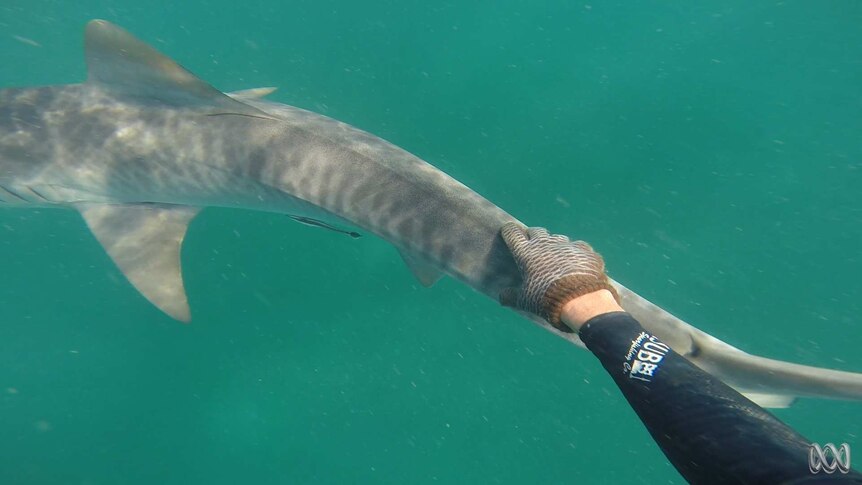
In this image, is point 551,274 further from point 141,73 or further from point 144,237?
point 144,237

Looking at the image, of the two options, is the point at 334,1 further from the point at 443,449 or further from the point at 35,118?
the point at 443,449

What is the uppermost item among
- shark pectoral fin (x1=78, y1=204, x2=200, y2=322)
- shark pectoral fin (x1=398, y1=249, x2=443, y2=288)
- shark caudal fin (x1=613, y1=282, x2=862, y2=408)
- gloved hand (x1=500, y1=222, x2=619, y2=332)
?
gloved hand (x1=500, y1=222, x2=619, y2=332)

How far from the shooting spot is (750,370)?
323 cm

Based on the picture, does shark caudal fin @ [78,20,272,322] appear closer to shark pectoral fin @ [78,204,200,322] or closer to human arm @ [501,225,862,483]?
shark pectoral fin @ [78,204,200,322]

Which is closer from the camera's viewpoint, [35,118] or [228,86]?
[35,118]

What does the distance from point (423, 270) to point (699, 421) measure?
253 cm

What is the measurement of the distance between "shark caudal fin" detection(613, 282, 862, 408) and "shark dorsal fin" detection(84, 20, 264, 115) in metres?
3.61

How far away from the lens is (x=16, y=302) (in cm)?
892

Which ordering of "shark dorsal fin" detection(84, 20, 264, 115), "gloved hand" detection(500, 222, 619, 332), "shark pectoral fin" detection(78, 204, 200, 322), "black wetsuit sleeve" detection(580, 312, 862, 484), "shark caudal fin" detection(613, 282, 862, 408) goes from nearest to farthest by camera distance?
"black wetsuit sleeve" detection(580, 312, 862, 484) → "gloved hand" detection(500, 222, 619, 332) → "shark caudal fin" detection(613, 282, 862, 408) → "shark dorsal fin" detection(84, 20, 264, 115) → "shark pectoral fin" detection(78, 204, 200, 322)

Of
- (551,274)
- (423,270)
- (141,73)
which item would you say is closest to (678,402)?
(551,274)

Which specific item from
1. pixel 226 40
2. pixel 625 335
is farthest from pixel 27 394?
pixel 625 335

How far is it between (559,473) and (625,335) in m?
6.35

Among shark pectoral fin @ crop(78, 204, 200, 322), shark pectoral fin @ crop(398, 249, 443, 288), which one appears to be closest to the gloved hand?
shark pectoral fin @ crop(398, 249, 443, 288)

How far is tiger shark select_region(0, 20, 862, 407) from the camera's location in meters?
3.63
